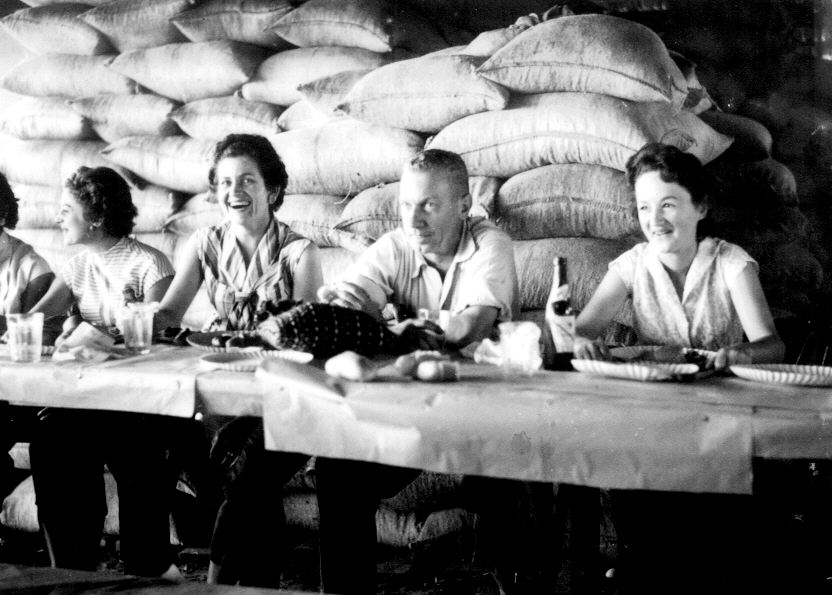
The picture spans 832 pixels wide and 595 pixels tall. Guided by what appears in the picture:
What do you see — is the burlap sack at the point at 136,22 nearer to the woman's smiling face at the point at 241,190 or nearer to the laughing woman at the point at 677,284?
the woman's smiling face at the point at 241,190

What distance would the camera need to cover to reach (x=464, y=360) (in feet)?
5.44

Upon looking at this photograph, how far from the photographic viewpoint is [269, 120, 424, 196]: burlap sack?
2740mm

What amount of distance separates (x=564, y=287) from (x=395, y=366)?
15.9 inches

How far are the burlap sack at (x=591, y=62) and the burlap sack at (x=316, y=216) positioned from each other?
70 cm

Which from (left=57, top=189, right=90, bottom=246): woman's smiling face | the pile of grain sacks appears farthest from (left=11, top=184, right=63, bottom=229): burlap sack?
(left=57, top=189, right=90, bottom=246): woman's smiling face

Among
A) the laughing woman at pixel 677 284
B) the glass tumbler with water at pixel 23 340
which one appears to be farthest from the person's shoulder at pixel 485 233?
the glass tumbler with water at pixel 23 340

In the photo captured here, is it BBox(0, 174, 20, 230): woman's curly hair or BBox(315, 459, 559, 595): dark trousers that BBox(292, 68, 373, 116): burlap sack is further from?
BBox(315, 459, 559, 595): dark trousers

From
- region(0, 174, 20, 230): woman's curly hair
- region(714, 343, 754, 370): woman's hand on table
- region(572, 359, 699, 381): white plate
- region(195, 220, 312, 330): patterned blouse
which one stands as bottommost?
region(572, 359, 699, 381): white plate

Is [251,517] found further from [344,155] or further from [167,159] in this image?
[167,159]

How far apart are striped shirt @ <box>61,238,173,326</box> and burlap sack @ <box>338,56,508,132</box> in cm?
75

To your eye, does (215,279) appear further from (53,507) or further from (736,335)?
→ (736,335)

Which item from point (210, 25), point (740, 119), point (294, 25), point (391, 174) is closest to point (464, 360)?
point (391, 174)

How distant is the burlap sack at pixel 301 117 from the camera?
2957 millimetres

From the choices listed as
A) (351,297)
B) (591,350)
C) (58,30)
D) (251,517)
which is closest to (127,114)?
(58,30)
